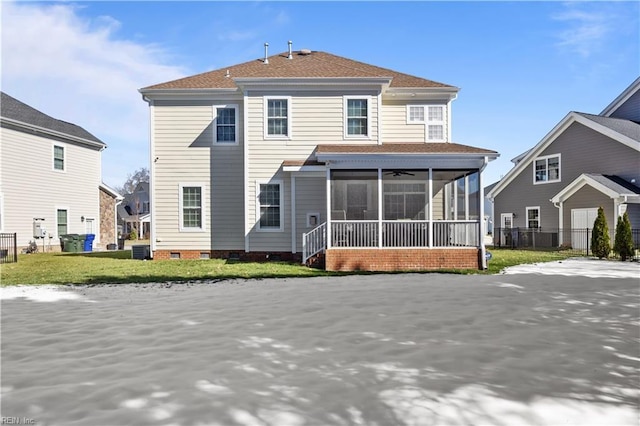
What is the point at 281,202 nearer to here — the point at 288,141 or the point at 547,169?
the point at 288,141

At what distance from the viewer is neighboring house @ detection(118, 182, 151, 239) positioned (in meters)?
50.1

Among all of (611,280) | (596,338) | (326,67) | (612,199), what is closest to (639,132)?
(612,199)

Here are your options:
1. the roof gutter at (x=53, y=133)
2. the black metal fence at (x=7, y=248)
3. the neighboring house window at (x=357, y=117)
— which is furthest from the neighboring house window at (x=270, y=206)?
the roof gutter at (x=53, y=133)

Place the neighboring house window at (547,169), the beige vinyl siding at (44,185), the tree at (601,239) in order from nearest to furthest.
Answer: the tree at (601,239)
the beige vinyl siding at (44,185)
the neighboring house window at (547,169)

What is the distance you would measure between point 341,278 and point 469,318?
16.7ft

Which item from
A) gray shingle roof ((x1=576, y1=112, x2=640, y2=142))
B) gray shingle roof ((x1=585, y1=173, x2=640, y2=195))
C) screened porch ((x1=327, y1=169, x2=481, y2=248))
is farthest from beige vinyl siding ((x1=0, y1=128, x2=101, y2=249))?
gray shingle roof ((x1=576, y1=112, x2=640, y2=142))

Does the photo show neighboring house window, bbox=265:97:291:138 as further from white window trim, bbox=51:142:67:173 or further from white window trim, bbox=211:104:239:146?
white window trim, bbox=51:142:67:173

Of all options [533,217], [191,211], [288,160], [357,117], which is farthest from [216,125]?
[533,217]

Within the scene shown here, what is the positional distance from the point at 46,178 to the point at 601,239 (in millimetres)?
26573

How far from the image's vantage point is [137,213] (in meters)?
53.4

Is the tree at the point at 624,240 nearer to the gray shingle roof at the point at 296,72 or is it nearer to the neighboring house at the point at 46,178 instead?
the gray shingle roof at the point at 296,72

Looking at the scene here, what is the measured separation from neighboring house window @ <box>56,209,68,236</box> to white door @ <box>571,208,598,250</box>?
89.3 ft

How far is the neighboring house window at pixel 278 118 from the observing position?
612 inches

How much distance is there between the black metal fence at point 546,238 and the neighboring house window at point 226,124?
16.7 m
